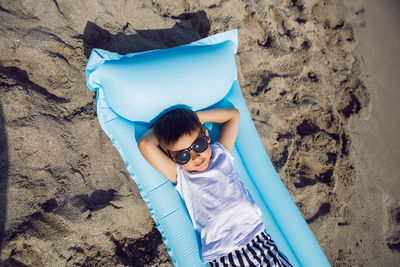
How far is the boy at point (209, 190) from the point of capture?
1.82 metres

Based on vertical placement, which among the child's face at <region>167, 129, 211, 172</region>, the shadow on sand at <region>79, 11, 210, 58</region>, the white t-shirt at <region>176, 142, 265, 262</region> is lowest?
the white t-shirt at <region>176, 142, 265, 262</region>

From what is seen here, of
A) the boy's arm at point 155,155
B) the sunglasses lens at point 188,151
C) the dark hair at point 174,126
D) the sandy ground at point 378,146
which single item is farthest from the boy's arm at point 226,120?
the sandy ground at point 378,146

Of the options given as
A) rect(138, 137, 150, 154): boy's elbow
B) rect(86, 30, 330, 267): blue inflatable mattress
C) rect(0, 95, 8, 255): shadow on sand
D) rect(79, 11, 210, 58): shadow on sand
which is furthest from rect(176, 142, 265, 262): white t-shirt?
rect(79, 11, 210, 58): shadow on sand

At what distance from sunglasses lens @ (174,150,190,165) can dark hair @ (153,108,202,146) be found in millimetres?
107

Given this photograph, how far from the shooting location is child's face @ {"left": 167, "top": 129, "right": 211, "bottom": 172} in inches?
70.5

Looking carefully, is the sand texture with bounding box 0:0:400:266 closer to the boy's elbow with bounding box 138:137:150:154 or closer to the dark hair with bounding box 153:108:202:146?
the boy's elbow with bounding box 138:137:150:154

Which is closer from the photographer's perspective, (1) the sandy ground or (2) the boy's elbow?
(2) the boy's elbow

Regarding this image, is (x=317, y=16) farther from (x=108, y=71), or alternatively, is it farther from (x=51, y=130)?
(x=51, y=130)

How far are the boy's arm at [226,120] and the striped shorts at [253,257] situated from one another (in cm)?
82

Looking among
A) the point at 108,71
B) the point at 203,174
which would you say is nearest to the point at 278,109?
the point at 203,174

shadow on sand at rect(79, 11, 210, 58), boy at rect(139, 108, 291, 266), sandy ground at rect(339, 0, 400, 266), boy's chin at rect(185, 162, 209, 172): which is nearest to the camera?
boy at rect(139, 108, 291, 266)

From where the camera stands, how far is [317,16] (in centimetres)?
346

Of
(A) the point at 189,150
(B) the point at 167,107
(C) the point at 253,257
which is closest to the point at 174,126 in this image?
(A) the point at 189,150

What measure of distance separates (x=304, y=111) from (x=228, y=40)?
122 cm
